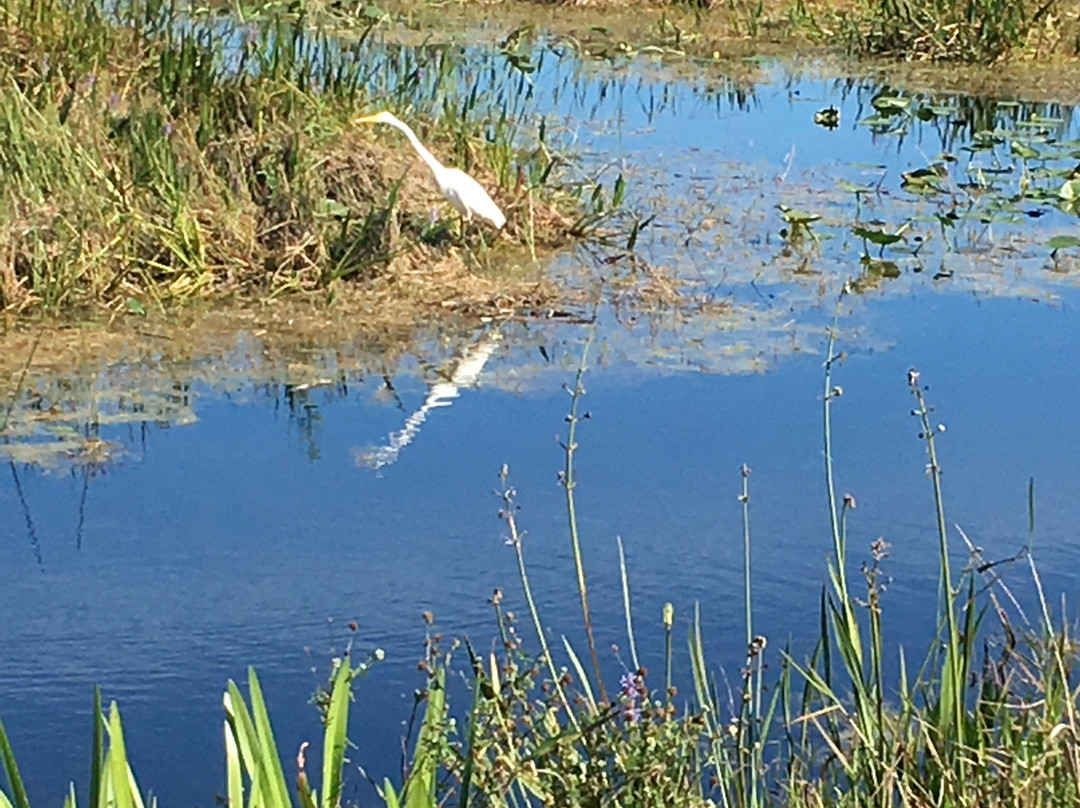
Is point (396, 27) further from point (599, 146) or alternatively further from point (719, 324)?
point (719, 324)

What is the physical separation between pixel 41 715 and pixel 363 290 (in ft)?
8.14

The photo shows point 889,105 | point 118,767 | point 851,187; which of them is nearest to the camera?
point 118,767

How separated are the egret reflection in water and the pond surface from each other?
0.04 feet

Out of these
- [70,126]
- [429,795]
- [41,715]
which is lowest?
[41,715]

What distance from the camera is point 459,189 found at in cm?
515

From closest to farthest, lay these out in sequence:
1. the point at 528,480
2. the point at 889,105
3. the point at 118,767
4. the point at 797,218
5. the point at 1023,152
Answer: the point at 118,767, the point at 528,480, the point at 797,218, the point at 1023,152, the point at 889,105

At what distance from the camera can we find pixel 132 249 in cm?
482

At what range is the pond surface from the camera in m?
2.88

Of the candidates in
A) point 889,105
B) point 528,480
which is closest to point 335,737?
point 528,480

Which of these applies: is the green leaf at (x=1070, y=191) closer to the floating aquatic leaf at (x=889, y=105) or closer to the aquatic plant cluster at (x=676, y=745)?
the floating aquatic leaf at (x=889, y=105)

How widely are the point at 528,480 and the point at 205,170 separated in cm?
198

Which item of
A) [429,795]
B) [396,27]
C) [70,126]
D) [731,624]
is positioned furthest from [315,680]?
[396,27]

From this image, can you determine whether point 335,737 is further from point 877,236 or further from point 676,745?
point 877,236

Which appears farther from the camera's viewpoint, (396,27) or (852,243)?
(396,27)
